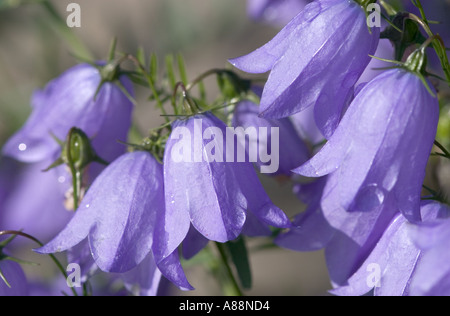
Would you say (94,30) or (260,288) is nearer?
(260,288)

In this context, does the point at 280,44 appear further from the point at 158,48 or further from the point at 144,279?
the point at 158,48

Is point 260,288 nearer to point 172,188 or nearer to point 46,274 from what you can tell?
point 46,274

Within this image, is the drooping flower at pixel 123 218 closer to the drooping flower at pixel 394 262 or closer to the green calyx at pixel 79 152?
the green calyx at pixel 79 152

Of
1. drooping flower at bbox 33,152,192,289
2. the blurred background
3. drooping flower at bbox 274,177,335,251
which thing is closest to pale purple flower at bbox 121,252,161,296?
drooping flower at bbox 33,152,192,289

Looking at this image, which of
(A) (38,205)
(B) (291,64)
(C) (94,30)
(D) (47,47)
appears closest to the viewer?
(B) (291,64)

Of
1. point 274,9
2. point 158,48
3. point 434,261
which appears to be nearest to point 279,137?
point 434,261
